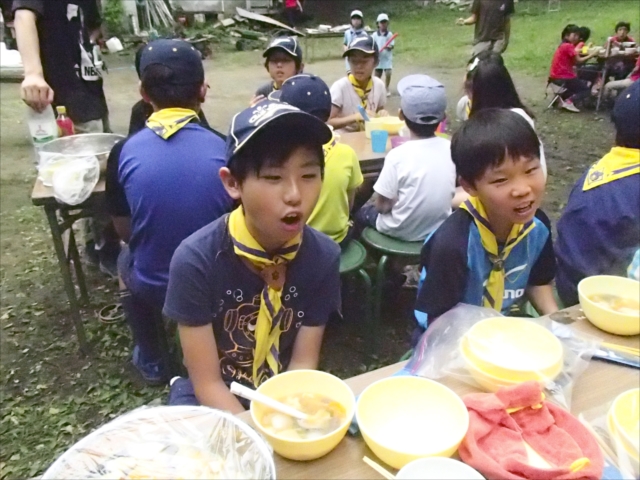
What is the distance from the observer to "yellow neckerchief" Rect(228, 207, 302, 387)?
1.62 metres

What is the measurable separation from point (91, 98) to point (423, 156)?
7.42 ft

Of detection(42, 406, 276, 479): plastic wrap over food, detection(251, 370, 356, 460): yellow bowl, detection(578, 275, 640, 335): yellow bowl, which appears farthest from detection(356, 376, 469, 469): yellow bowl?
detection(578, 275, 640, 335): yellow bowl

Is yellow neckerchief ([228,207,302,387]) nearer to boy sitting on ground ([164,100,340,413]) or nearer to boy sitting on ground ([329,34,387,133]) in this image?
boy sitting on ground ([164,100,340,413])

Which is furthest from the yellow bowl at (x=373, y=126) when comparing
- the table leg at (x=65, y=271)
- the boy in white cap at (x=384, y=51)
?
the boy in white cap at (x=384, y=51)

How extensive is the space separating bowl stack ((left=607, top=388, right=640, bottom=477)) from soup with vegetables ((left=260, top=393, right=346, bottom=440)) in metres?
0.56

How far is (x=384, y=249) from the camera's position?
3113 mm

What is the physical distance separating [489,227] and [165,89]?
1587mm

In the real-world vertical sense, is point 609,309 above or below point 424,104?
below

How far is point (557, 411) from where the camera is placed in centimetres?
119

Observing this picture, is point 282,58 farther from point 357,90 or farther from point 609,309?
point 609,309

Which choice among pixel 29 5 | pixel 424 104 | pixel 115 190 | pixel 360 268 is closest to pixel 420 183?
pixel 424 104

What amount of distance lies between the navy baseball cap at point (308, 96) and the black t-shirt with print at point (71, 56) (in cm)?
146

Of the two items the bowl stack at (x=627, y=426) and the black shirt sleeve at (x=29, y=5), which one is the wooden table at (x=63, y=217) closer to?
the black shirt sleeve at (x=29, y=5)

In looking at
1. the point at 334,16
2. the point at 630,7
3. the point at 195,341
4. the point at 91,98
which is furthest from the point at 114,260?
the point at 630,7
